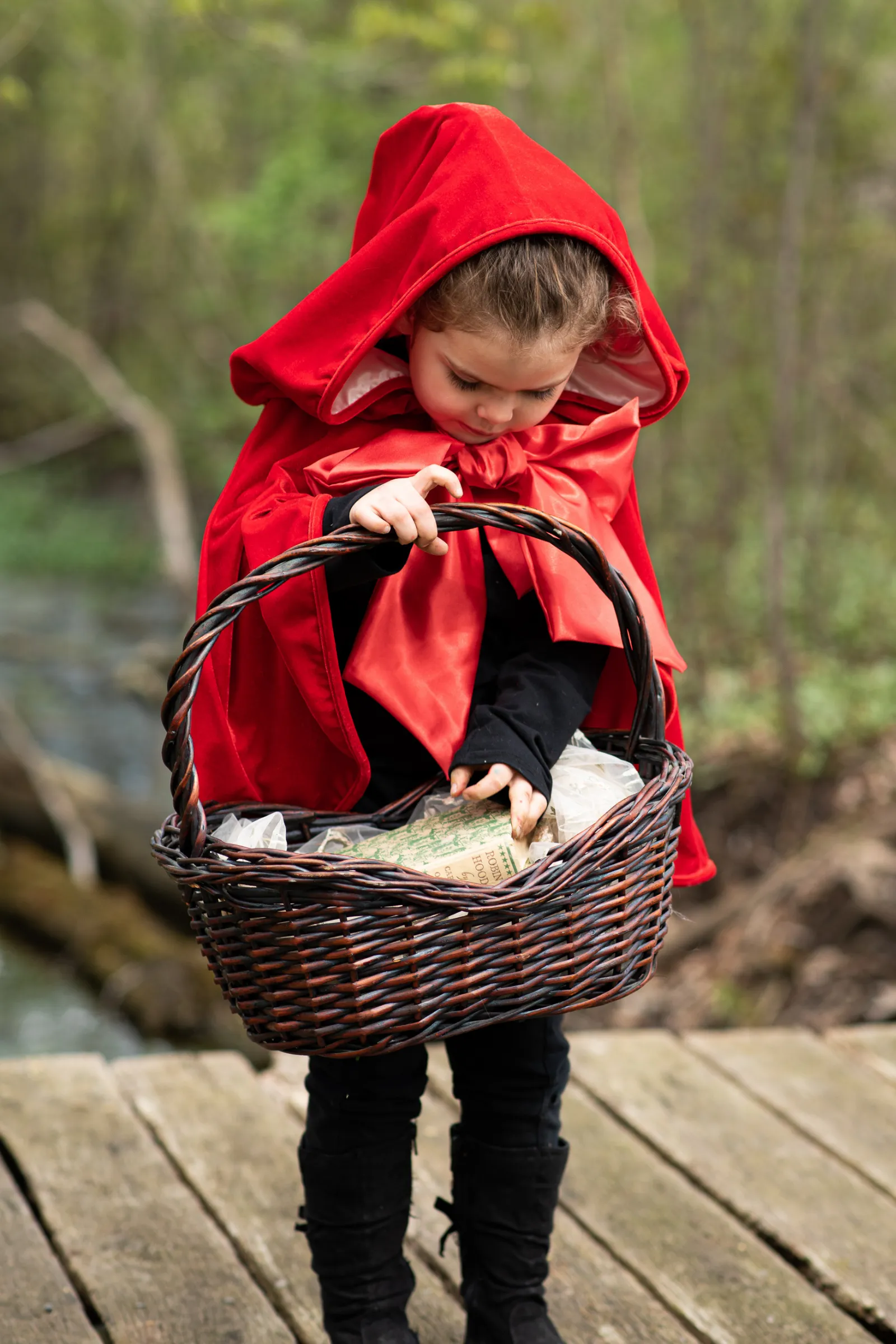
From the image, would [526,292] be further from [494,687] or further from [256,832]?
[256,832]

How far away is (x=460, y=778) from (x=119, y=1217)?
109 cm

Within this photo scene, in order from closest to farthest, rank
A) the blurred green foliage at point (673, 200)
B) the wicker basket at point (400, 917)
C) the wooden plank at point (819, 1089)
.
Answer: the wicker basket at point (400, 917) → the wooden plank at point (819, 1089) → the blurred green foliage at point (673, 200)

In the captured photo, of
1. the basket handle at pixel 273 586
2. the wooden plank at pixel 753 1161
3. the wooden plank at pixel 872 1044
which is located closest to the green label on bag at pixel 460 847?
the basket handle at pixel 273 586

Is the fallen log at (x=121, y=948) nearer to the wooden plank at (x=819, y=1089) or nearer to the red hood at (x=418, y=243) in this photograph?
the wooden plank at (x=819, y=1089)

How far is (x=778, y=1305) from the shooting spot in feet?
6.25

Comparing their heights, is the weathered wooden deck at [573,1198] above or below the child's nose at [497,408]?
below

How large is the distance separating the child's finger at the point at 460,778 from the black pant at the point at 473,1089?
35cm

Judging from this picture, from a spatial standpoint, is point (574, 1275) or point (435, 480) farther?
point (574, 1275)

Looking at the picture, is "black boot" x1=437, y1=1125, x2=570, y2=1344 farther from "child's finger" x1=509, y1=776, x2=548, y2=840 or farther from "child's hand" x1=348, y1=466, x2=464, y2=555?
"child's hand" x1=348, y1=466, x2=464, y2=555

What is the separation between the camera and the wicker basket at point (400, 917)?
4.24 feet

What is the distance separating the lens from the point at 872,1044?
2770 millimetres

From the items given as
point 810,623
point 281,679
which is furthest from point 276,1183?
point 810,623

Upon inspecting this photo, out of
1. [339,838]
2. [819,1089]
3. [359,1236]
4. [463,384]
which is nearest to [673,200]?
[819,1089]

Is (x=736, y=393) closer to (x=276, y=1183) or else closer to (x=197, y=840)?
(x=276, y=1183)
